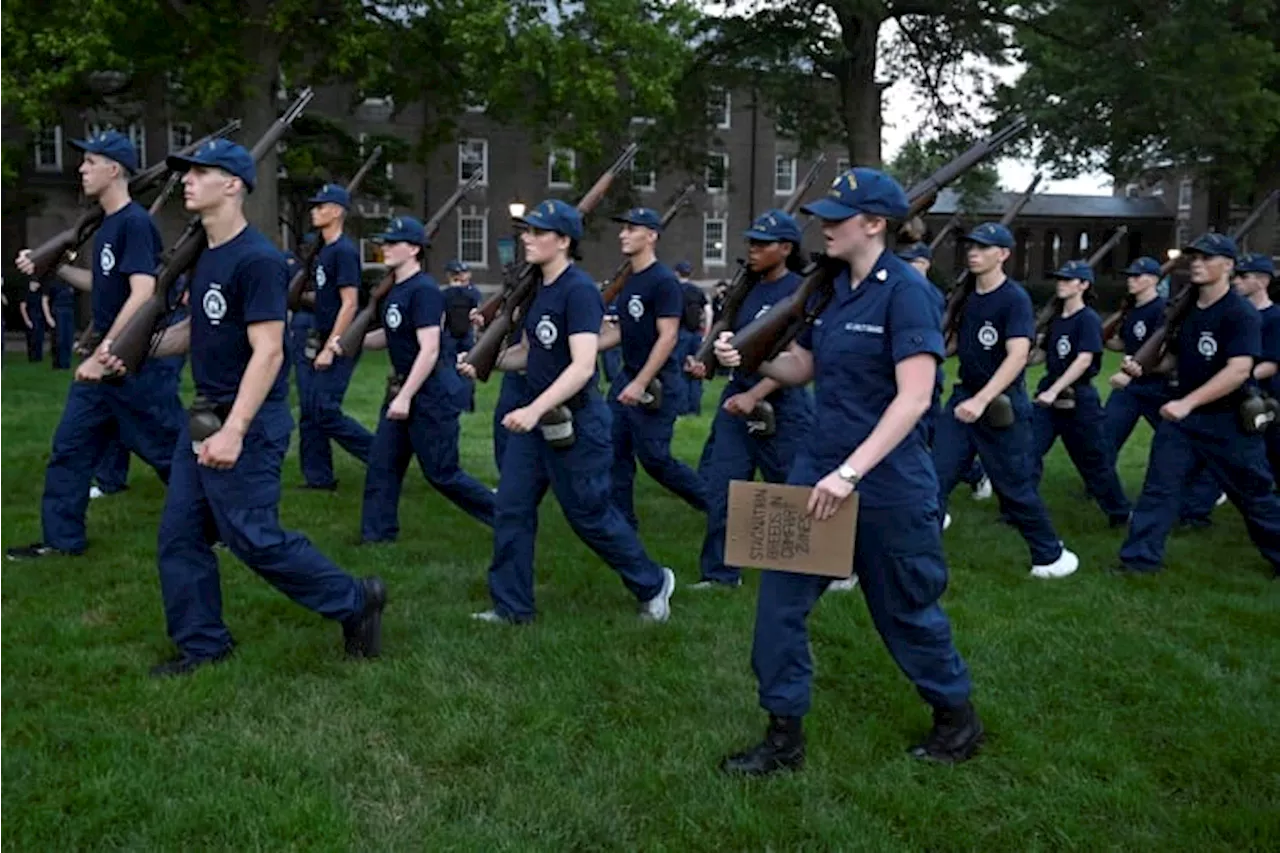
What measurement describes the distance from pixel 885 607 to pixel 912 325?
1.05 meters

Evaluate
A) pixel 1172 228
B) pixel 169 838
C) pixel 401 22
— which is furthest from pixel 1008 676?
pixel 1172 228

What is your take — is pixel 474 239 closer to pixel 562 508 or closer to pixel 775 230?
pixel 775 230

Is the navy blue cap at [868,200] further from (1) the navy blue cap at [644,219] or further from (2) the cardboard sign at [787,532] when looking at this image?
(1) the navy blue cap at [644,219]

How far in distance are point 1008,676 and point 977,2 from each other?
91.7 feet

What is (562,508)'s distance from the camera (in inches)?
245

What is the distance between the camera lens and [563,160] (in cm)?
2511

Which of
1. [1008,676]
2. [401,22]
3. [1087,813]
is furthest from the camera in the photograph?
[401,22]

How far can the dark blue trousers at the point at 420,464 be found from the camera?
784 centimetres

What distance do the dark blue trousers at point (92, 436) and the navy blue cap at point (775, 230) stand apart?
3.74m

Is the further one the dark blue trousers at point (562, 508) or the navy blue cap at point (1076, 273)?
the navy blue cap at point (1076, 273)

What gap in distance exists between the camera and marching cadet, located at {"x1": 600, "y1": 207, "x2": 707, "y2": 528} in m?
7.46

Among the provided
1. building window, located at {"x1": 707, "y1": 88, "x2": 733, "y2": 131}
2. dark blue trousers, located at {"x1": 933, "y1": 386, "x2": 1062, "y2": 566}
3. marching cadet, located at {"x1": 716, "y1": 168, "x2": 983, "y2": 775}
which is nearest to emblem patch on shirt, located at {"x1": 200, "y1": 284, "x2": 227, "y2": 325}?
marching cadet, located at {"x1": 716, "y1": 168, "x2": 983, "y2": 775}

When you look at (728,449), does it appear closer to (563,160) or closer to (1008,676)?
(1008,676)

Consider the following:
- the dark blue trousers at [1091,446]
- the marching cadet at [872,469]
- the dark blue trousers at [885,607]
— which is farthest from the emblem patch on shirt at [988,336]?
the dark blue trousers at [885,607]
